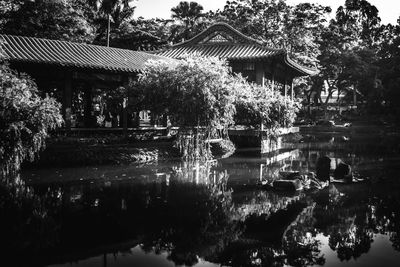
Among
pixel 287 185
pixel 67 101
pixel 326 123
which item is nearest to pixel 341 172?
pixel 287 185

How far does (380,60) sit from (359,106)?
6191mm

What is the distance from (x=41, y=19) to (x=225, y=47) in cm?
1253

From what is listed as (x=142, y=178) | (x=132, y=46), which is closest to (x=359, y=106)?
(x=132, y=46)

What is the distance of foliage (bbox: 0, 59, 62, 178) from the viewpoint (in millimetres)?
11047

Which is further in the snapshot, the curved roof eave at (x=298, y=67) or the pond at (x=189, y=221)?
the curved roof eave at (x=298, y=67)

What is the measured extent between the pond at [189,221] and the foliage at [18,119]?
3.07 feet

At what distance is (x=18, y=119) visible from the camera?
11.2 meters

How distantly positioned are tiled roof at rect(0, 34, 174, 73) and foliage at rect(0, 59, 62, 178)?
11.6 feet

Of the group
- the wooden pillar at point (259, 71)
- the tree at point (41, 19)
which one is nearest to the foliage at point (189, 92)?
the wooden pillar at point (259, 71)

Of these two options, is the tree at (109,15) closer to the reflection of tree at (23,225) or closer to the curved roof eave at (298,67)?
the curved roof eave at (298,67)

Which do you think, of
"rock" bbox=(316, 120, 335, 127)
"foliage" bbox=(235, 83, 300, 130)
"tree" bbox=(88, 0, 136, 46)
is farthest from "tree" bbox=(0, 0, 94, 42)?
"rock" bbox=(316, 120, 335, 127)

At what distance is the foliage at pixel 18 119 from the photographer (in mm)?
11047

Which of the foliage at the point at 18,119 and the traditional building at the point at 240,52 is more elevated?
the traditional building at the point at 240,52

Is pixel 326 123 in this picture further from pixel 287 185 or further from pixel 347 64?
pixel 287 185
